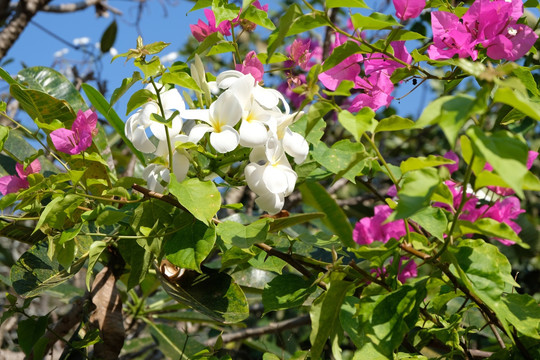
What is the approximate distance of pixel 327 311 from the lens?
25.5 inches

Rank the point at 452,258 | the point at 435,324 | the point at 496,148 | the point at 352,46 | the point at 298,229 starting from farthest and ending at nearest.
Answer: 1. the point at 298,229
2. the point at 435,324
3. the point at 352,46
4. the point at 452,258
5. the point at 496,148

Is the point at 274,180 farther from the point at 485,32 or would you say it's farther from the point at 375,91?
the point at 485,32

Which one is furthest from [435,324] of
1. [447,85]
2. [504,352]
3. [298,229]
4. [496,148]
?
[298,229]

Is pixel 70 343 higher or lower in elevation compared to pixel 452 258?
lower

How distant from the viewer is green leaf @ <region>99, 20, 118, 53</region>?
2.14 metres

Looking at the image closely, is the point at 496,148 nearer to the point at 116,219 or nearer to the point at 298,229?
the point at 116,219

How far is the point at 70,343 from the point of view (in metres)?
1.04

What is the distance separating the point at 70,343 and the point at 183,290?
0.90 feet

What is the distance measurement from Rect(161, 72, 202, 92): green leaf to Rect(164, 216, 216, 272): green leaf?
0.18 meters

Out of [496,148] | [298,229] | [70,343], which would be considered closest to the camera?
[496,148]

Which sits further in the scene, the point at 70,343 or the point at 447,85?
the point at 70,343

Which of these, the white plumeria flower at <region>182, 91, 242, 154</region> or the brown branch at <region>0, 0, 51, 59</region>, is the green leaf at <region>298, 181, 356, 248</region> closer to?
the white plumeria flower at <region>182, 91, 242, 154</region>

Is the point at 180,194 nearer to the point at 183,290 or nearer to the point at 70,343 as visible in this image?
the point at 183,290

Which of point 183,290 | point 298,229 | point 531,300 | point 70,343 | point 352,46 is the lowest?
point 298,229
